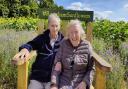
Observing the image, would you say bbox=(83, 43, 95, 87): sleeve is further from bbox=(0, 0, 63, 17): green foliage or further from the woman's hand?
bbox=(0, 0, 63, 17): green foliage

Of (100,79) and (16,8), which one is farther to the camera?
(16,8)

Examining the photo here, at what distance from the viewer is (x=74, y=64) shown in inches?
194

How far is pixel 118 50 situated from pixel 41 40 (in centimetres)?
413

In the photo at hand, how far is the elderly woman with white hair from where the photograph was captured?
16.0ft

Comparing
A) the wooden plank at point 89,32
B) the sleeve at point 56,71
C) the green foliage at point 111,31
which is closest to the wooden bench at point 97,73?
the sleeve at point 56,71

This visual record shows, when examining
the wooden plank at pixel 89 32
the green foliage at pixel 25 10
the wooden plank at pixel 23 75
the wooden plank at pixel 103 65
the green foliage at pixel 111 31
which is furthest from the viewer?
the green foliage at pixel 25 10

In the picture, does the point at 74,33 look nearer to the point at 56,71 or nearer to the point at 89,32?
the point at 56,71

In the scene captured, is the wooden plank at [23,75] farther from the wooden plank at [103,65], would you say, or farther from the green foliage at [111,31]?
the green foliage at [111,31]

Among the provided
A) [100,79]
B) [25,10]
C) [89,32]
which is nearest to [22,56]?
[100,79]

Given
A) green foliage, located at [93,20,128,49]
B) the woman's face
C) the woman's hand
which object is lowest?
green foliage, located at [93,20,128,49]

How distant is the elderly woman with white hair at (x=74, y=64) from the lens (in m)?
4.88

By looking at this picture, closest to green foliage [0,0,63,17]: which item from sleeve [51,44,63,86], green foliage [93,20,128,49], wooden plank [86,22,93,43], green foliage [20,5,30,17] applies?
green foliage [20,5,30,17]

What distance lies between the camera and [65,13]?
21.5ft

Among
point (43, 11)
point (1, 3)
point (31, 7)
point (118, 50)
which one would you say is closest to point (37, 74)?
point (43, 11)
